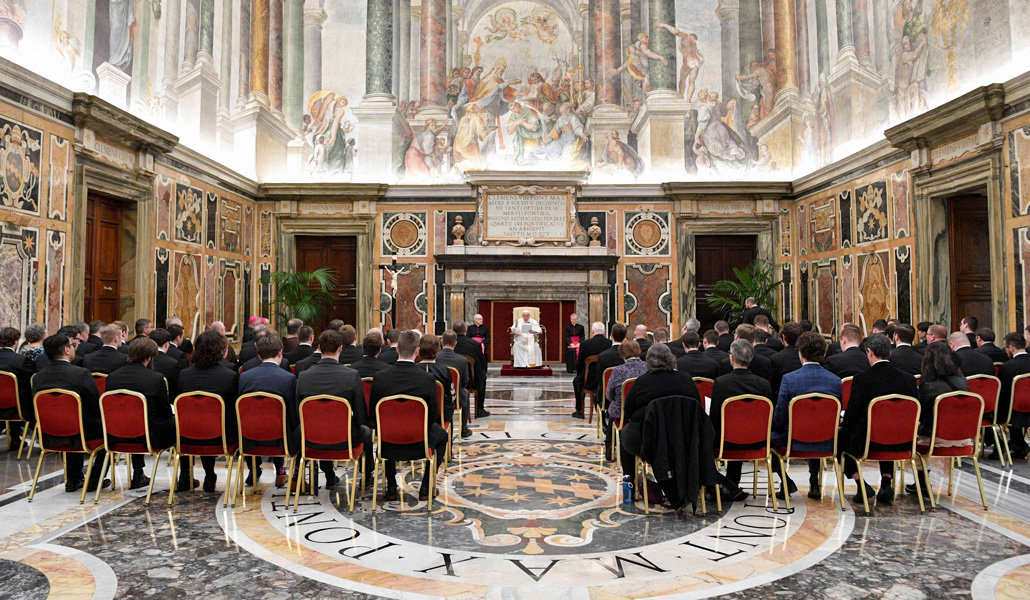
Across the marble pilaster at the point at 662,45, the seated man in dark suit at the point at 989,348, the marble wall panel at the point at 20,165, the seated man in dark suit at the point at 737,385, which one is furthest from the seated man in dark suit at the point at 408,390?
the marble pilaster at the point at 662,45

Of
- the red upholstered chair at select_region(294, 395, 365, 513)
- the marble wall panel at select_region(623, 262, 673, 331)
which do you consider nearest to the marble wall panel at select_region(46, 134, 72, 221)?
the red upholstered chair at select_region(294, 395, 365, 513)

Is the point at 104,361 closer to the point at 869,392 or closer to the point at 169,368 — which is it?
the point at 169,368

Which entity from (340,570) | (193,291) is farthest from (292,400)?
(193,291)

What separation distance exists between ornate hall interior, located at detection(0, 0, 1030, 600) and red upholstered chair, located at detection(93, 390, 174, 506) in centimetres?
34

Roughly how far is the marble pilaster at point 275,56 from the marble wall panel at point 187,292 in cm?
480

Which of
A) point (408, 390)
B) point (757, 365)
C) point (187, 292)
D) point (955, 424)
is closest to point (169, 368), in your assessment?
point (408, 390)

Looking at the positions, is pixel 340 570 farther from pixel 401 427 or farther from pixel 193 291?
pixel 193 291

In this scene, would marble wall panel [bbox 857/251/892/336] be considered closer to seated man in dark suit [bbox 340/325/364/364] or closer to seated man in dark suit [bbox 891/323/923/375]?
seated man in dark suit [bbox 891/323/923/375]

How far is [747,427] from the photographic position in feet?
15.4

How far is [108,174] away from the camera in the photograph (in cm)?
955

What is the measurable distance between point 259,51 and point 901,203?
517 inches

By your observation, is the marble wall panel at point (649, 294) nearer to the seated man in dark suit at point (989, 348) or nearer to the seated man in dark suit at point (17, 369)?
the seated man in dark suit at point (989, 348)

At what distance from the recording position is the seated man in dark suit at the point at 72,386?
16.2ft

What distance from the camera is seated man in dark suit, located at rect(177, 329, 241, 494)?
4902mm
